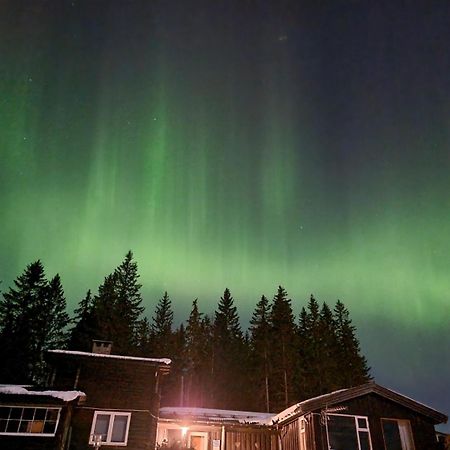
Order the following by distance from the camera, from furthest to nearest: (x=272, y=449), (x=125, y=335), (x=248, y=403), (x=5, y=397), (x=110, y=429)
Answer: (x=248, y=403), (x=125, y=335), (x=272, y=449), (x=110, y=429), (x=5, y=397)

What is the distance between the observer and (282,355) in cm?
5103

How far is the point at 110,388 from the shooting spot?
A: 964 inches

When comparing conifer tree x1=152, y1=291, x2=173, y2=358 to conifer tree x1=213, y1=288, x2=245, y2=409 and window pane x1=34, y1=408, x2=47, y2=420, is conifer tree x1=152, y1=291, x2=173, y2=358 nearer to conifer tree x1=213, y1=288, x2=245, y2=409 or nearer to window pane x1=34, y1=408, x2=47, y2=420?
conifer tree x1=213, y1=288, x2=245, y2=409

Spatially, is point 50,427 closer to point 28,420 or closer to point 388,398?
point 28,420

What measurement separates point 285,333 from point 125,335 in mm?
20467

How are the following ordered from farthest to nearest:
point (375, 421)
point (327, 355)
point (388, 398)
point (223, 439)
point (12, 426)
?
point (327, 355), point (223, 439), point (388, 398), point (375, 421), point (12, 426)

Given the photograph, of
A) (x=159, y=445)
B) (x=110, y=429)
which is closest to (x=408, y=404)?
(x=159, y=445)

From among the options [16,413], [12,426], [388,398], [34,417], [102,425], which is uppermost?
[388,398]

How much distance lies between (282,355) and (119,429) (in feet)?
102

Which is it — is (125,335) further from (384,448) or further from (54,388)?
(384,448)

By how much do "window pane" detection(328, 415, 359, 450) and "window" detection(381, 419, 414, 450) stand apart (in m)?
2.02

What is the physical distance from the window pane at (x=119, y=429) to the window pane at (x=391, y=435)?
49.5ft

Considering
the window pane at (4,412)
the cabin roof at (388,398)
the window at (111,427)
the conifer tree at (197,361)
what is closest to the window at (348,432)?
the cabin roof at (388,398)

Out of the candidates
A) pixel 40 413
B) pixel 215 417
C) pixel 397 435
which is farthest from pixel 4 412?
pixel 397 435
